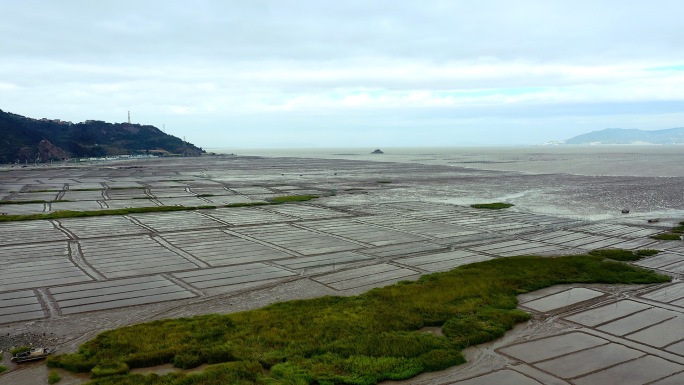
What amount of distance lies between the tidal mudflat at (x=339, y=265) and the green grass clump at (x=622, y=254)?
0.67 m

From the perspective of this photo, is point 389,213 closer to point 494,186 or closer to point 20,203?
point 494,186

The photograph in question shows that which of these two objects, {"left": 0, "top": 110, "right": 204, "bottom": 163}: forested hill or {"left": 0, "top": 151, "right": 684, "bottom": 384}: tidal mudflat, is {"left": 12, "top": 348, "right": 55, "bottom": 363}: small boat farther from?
{"left": 0, "top": 110, "right": 204, "bottom": 163}: forested hill

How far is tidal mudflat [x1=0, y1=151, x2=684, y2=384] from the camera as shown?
10.4 m

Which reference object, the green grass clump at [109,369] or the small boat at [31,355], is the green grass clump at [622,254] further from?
the small boat at [31,355]

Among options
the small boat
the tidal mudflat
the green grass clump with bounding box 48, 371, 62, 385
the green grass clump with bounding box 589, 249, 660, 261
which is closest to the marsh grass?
the tidal mudflat

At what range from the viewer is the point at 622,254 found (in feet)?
61.6

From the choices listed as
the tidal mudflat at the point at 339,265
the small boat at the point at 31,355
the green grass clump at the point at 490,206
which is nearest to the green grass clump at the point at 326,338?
the small boat at the point at 31,355

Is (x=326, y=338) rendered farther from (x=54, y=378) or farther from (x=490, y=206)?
(x=490, y=206)

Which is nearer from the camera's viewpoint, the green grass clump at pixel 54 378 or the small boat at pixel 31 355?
the green grass clump at pixel 54 378

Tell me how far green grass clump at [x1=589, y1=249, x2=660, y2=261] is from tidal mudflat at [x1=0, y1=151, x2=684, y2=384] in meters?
0.67

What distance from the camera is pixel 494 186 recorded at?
53969mm

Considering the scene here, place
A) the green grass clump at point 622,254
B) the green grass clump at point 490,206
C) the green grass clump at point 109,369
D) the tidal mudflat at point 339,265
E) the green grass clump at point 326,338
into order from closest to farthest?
the green grass clump at point 109,369, the green grass clump at point 326,338, the tidal mudflat at point 339,265, the green grass clump at point 622,254, the green grass clump at point 490,206

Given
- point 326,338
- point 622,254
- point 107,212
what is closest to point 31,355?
point 326,338

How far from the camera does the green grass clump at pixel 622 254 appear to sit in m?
18.4
